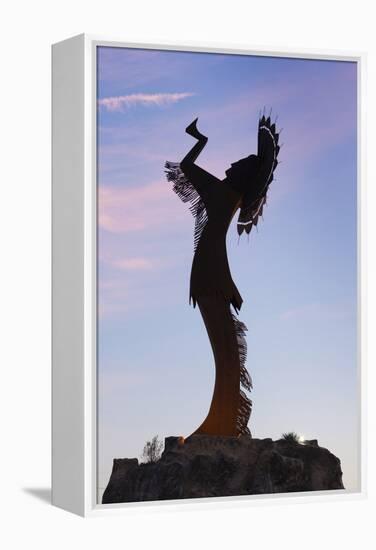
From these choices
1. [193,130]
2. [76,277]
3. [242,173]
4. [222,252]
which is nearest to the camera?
[76,277]

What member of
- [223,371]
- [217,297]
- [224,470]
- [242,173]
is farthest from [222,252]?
[224,470]

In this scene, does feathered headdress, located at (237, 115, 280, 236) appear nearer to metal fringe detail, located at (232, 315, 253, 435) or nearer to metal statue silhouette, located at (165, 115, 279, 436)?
metal statue silhouette, located at (165, 115, 279, 436)

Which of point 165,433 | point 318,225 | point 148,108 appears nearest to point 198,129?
point 148,108

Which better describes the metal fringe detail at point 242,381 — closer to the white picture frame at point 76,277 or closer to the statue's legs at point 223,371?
the statue's legs at point 223,371

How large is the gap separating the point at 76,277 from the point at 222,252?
1.04 metres

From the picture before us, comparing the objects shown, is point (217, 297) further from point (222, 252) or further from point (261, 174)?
point (261, 174)

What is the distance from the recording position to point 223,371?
10.7 meters

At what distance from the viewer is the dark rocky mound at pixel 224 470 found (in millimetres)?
10398

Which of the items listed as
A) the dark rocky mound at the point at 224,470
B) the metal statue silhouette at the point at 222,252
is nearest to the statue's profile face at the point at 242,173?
the metal statue silhouette at the point at 222,252

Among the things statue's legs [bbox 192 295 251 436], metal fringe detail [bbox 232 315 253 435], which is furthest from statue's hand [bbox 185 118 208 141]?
metal fringe detail [bbox 232 315 253 435]

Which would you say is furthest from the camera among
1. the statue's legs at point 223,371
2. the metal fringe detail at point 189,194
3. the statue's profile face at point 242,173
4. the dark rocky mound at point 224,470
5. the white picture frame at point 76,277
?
the statue's profile face at point 242,173

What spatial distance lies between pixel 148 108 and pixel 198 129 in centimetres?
39

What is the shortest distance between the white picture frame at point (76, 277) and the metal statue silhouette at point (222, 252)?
574mm

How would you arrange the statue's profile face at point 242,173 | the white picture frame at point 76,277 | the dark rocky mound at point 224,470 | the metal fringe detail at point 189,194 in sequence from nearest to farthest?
the white picture frame at point 76,277 → the dark rocky mound at point 224,470 → the metal fringe detail at point 189,194 → the statue's profile face at point 242,173
